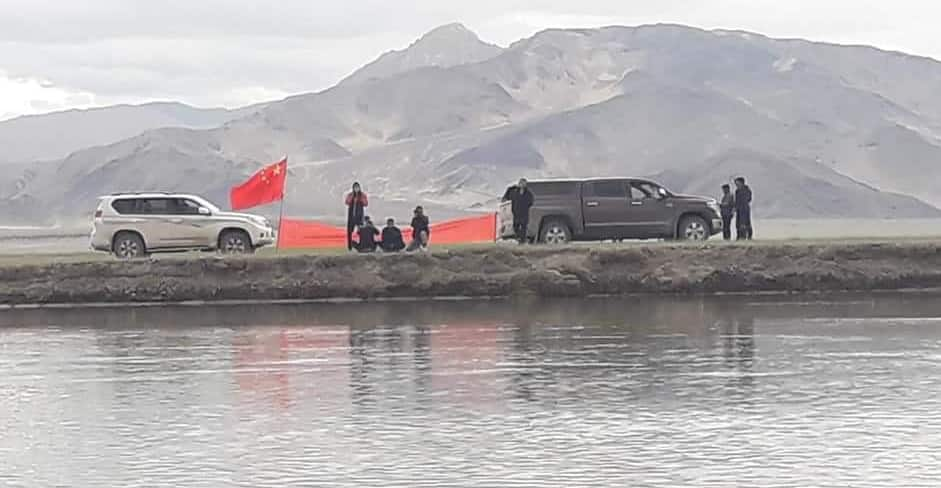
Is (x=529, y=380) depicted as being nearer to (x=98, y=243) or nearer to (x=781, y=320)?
(x=781, y=320)

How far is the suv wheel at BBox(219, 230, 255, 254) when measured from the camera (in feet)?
117

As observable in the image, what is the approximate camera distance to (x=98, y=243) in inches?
1428

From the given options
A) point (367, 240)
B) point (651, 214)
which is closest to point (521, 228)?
point (651, 214)

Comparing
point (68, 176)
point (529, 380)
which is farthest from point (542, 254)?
point (68, 176)

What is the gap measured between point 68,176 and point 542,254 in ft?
545

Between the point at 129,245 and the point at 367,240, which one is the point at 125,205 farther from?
the point at 367,240

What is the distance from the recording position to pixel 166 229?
36250mm

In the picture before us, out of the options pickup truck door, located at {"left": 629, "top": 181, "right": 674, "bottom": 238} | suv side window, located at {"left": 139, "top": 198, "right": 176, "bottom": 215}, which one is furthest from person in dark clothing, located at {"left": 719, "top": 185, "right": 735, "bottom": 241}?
suv side window, located at {"left": 139, "top": 198, "right": 176, "bottom": 215}

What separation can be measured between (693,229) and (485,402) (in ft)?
67.9

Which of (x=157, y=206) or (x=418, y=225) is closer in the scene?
(x=418, y=225)

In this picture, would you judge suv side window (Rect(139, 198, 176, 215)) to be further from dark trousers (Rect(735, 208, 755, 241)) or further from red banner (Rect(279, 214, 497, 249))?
dark trousers (Rect(735, 208, 755, 241))

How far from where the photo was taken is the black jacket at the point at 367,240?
34500 mm

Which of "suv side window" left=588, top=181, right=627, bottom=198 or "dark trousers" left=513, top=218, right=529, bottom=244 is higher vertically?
"suv side window" left=588, top=181, right=627, bottom=198

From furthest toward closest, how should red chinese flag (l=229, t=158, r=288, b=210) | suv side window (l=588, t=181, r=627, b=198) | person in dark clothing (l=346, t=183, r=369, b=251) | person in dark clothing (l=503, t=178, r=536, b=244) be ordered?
red chinese flag (l=229, t=158, r=288, b=210)
suv side window (l=588, t=181, r=627, b=198)
person in dark clothing (l=346, t=183, r=369, b=251)
person in dark clothing (l=503, t=178, r=536, b=244)
